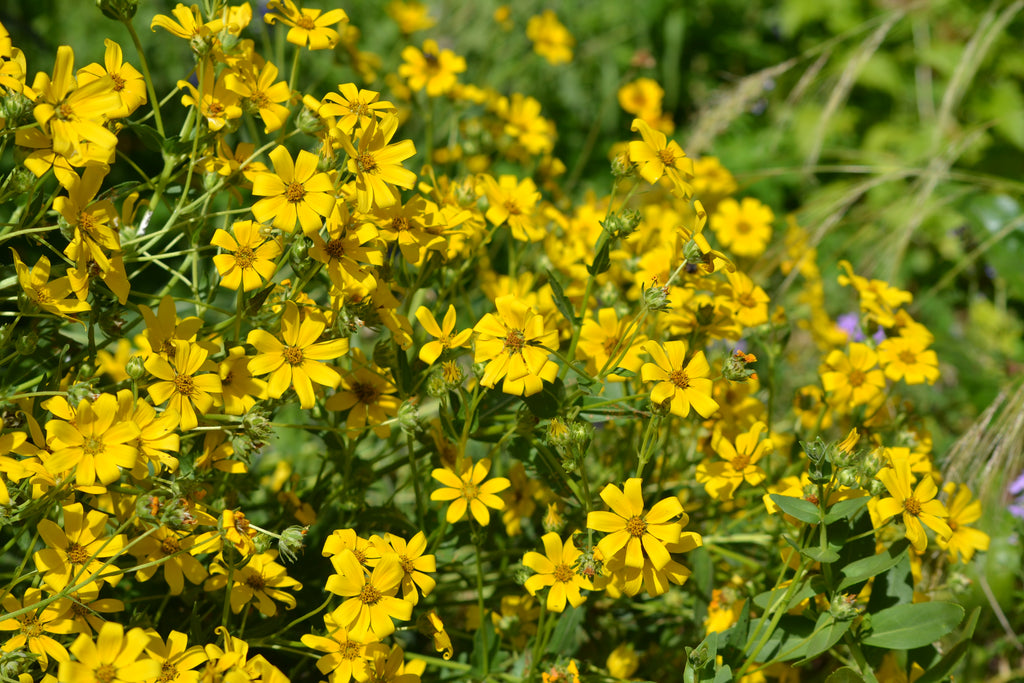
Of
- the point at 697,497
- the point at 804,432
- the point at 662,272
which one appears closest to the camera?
the point at 662,272

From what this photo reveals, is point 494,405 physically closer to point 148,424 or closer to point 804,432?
point 148,424

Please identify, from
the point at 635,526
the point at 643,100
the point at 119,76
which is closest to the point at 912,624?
the point at 635,526

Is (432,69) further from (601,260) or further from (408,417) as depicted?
(408,417)

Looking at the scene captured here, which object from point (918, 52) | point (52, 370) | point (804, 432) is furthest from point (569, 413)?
point (918, 52)

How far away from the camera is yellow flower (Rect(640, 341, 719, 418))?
4.15 ft

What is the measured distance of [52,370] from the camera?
4.83 ft

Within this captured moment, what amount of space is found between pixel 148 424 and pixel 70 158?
0.36m

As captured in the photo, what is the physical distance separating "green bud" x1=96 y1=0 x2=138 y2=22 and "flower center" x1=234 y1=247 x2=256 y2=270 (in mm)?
396

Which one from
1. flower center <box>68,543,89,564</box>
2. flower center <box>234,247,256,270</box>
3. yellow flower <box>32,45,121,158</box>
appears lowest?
flower center <box>68,543,89,564</box>

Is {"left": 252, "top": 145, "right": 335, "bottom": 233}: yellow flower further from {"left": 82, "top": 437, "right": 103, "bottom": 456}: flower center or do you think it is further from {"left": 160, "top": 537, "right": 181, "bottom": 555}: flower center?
{"left": 160, "top": 537, "right": 181, "bottom": 555}: flower center

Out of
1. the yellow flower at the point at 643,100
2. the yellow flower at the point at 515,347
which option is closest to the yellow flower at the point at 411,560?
the yellow flower at the point at 515,347

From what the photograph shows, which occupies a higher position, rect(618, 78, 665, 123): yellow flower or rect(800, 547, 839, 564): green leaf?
rect(800, 547, 839, 564): green leaf

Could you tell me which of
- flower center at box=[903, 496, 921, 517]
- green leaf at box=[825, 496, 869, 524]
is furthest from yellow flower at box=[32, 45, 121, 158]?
flower center at box=[903, 496, 921, 517]

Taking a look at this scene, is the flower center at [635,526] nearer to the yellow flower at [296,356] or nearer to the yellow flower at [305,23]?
the yellow flower at [296,356]
